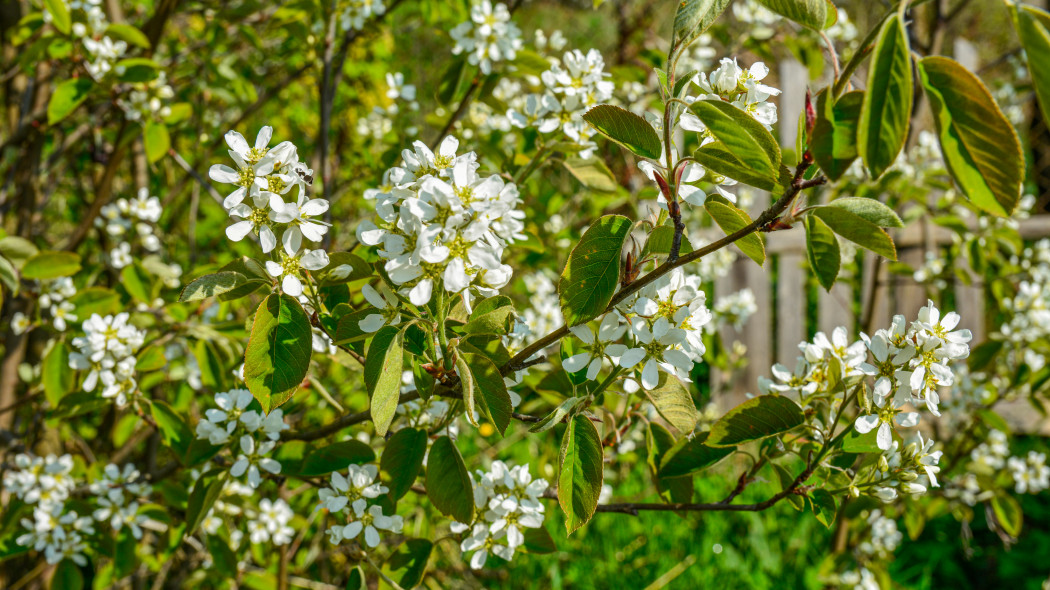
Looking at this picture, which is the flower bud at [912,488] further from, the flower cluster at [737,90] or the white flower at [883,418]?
the flower cluster at [737,90]

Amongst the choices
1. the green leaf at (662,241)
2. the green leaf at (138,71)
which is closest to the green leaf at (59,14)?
the green leaf at (138,71)

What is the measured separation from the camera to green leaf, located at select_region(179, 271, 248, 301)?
2.90 feet

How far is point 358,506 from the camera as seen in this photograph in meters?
1.18

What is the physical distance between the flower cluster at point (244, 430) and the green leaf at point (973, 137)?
3.49ft

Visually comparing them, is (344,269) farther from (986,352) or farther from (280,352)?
(986,352)

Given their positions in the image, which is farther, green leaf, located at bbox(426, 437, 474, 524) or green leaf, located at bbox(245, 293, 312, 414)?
green leaf, located at bbox(426, 437, 474, 524)

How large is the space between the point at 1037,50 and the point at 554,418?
0.62 m

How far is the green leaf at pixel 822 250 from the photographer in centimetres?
87

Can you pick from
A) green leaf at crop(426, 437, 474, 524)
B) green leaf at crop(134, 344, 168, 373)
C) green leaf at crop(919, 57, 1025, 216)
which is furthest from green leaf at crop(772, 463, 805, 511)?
green leaf at crop(134, 344, 168, 373)

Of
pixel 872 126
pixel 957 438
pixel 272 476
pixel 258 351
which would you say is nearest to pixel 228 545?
pixel 272 476

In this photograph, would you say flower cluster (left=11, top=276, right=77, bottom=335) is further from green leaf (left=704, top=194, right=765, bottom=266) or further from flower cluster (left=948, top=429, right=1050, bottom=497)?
flower cluster (left=948, top=429, right=1050, bottom=497)

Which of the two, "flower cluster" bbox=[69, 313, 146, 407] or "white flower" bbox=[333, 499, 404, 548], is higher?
"white flower" bbox=[333, 499, 404, 548]

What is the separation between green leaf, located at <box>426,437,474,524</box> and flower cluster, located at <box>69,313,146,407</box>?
2.51ft

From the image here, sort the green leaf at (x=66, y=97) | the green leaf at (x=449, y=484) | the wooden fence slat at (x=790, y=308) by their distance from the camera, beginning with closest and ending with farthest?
the green leaf at (x=449, y=484)
the green leaf at (x=66, y=97)
the wooden fence slat at (x=790, y=308)
